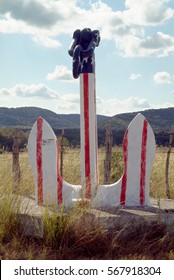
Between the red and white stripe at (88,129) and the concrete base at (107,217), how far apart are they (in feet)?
1.84

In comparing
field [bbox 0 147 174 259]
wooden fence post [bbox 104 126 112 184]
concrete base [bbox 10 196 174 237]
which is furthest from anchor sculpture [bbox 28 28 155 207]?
wooden fence post [bbox 104 126 112 184]

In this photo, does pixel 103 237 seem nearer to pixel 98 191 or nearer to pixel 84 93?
pixel 98 191

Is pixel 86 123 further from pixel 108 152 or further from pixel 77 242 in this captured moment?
pixel 108 152

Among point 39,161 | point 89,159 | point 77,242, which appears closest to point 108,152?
point 89,159

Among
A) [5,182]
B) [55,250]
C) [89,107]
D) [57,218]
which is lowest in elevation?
[55,250]

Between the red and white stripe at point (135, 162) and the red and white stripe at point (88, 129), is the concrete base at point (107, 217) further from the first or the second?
the red and white stripe at point (88, 129)

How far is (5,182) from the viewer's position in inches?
191

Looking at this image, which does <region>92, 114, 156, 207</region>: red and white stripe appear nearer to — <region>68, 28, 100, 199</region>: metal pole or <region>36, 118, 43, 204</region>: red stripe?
<region>68, 28, 100, 199</region>: metal pole

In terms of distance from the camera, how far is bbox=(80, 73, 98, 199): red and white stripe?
5.02m

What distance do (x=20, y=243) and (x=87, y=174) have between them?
1.26 metres

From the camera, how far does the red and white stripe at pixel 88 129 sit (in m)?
5.02

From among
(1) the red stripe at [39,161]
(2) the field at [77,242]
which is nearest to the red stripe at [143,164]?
(2) the field at [77,242]

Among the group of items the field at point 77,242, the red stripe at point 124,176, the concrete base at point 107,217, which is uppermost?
the red stripe at point 124,176

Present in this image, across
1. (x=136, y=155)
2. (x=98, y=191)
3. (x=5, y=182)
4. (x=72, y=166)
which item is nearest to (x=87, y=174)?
(x=98, y=191)
